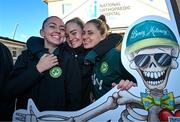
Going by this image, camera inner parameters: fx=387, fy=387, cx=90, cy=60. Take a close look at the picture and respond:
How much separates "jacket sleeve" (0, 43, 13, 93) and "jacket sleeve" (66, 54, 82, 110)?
1.79 feet

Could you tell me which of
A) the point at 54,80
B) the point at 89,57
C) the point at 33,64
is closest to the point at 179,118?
the point at 89,57

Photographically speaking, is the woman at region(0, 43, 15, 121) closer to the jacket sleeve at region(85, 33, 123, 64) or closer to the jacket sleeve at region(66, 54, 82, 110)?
the jacket sleeve at region(66, 54, 82, 110)

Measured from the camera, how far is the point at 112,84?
329cm

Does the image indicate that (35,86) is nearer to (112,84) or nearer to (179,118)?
(112,84)

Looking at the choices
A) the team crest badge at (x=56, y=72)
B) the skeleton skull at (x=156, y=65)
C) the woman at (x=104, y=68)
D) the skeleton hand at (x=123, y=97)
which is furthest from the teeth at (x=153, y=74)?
the team crest badge at (x=56, y=72)

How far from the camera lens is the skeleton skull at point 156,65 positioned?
3213 millimetres

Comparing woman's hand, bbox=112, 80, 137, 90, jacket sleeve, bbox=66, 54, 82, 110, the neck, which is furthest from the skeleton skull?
the neck

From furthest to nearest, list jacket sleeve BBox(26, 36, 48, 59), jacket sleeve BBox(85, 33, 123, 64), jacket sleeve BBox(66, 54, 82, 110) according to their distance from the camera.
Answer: jacket sleeve BBox(26, 36, 48, 59) < jacket sleeve BBox(66, 54, 82, 110) < jacket sleeve BBox(85, 33, 123, 64)

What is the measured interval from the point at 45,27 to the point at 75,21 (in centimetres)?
30

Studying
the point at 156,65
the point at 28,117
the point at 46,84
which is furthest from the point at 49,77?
the point at 156,65

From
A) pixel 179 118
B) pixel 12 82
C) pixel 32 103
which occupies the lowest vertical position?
pixel 179 118

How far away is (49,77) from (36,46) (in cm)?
31

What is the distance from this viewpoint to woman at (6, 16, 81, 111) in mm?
3451

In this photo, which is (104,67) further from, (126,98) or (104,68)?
(126,98)
